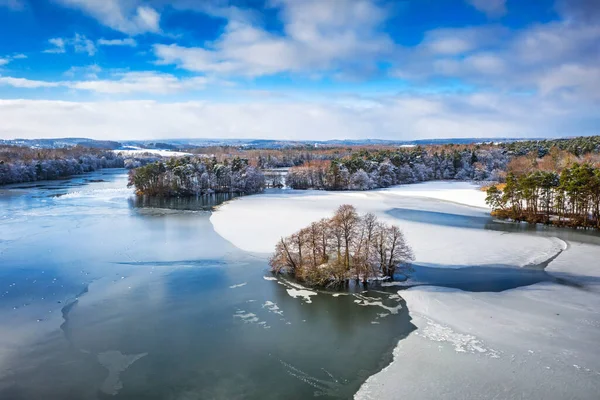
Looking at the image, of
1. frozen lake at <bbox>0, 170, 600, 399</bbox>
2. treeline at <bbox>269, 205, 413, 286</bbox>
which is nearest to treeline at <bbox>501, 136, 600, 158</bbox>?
frozen lake at <bbox>0, 170, 600, 399</bbox>

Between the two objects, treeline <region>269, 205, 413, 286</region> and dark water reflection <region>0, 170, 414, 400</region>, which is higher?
treeline <region>269, 205, 413, 286</region>

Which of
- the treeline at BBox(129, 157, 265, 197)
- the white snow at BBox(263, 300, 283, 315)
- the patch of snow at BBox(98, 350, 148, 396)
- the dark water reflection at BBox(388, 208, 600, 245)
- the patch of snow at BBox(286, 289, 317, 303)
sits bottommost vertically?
the patch of snow at BBox(98, 350, 148, 396)

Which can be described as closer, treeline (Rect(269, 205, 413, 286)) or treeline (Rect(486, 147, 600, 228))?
treeline (Rect(269, 205, 413, 286))

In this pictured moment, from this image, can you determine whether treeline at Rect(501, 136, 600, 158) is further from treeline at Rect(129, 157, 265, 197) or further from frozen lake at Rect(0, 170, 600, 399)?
frozen lake at Rect(0, 170, 600, 399)

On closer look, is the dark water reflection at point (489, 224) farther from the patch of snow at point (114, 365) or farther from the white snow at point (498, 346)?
the patch of snow at point (114, 365)

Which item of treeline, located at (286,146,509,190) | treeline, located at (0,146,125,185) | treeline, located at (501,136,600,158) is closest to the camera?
treeline, located at (286,146,509,190)

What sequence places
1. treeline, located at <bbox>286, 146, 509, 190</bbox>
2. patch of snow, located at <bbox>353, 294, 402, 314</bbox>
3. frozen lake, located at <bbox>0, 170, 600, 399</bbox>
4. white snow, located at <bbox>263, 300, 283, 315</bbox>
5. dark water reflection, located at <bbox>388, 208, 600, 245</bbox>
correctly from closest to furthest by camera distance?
frozen lake, located at <bbox>0, 170, 600, 399</bbox> < white snow, located at <bbox>263, 300, 283, 315</bbox> < patch of snow, located at <bbox>353, 294, 402, 314</bbox> < dark water reflection, located at <bbox>388, 208, 600, 245</bbox> < treeline, located at <bbox>286, 146, 509, 190</bbox>

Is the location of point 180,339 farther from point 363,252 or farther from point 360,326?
point 363,252

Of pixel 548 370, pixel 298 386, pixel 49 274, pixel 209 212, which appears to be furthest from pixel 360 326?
pixel 209 212
